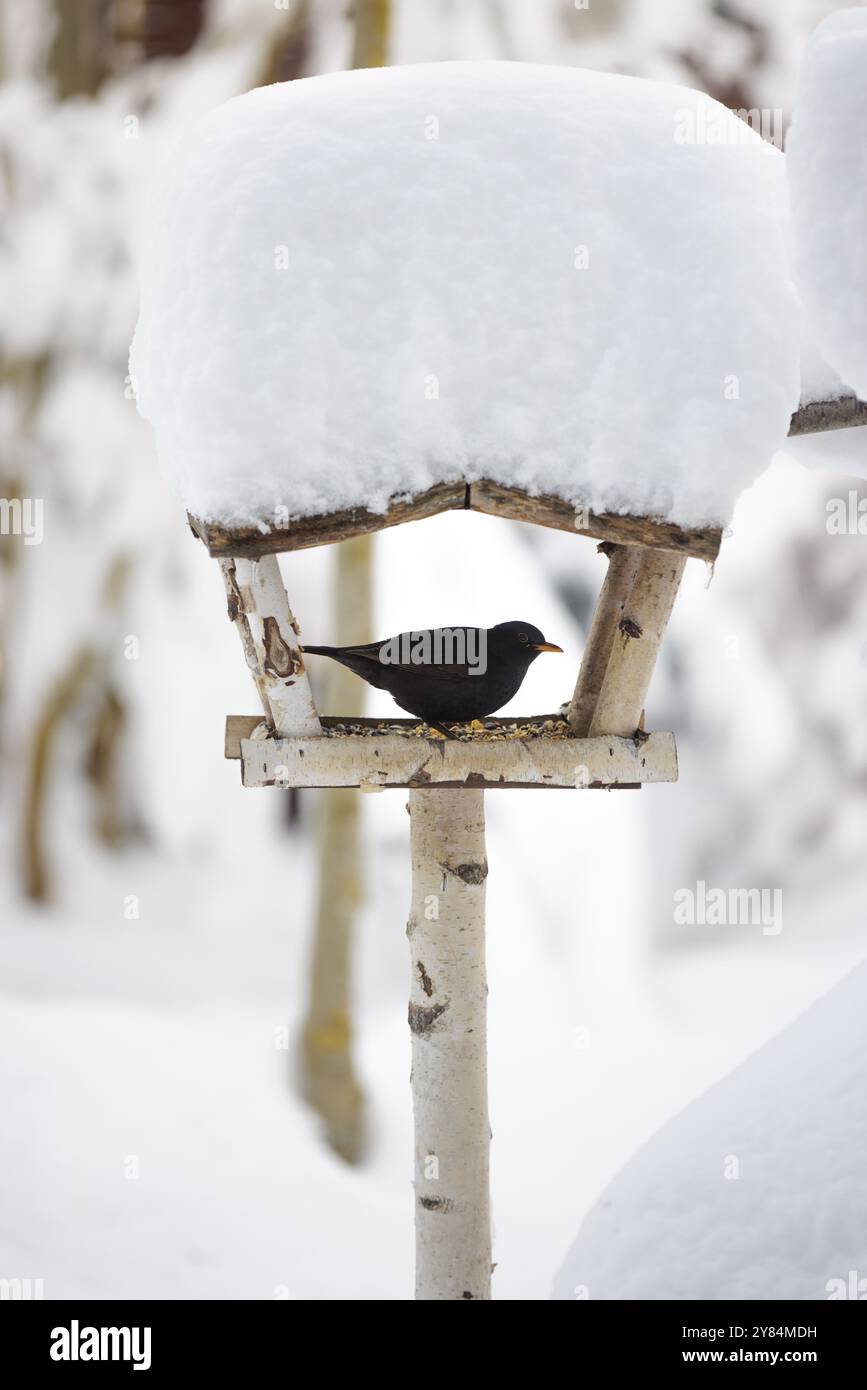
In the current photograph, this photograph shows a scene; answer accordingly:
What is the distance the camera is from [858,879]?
239 inches

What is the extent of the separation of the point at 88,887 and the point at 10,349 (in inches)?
81.5

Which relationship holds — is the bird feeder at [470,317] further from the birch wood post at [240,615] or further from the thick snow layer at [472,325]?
the birch wood post at [240,615]

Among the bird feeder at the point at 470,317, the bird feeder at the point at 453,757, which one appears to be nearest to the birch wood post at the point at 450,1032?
the bird feeder at the point at 453,757

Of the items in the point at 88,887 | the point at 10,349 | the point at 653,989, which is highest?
the point at 10,349

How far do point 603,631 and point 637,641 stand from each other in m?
0.07

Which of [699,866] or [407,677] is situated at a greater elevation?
[699,866]

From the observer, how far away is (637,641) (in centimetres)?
171

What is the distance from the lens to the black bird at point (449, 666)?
171cm

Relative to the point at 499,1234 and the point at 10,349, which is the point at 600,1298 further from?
the point at 10,349

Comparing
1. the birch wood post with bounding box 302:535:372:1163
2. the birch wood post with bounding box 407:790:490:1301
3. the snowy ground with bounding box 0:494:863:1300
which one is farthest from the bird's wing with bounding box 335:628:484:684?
the birch wood post with bounding box 302:535:372:1163

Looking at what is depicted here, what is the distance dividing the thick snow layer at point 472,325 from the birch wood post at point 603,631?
0.26m

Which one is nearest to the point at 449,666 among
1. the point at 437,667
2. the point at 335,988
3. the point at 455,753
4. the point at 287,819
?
the point at 437,667

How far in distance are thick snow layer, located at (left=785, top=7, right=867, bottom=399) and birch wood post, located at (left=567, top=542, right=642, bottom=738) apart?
433 mm

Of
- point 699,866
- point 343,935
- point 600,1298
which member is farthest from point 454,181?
point 699,866
